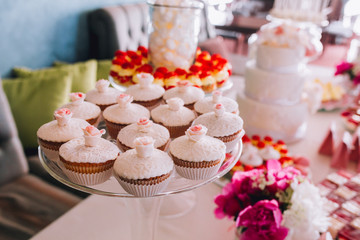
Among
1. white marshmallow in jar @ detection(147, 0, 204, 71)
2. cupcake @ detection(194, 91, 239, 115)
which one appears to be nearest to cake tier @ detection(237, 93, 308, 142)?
white marshmallow in jar @ detection(147, 0, 204, 71)

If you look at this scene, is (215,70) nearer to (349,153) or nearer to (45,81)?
(349,153)

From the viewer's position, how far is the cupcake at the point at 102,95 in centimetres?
103

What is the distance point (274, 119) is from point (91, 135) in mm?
1178

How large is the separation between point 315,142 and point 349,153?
205 mm

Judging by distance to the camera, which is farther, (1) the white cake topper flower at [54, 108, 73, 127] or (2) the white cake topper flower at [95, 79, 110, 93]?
(2) the white cake topper flower at [95, 79, 110, 93]

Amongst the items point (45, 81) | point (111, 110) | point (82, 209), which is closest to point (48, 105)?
point (45, 81)

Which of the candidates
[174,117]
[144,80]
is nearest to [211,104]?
[174,117]

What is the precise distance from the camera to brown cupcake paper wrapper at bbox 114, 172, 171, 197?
719 mm

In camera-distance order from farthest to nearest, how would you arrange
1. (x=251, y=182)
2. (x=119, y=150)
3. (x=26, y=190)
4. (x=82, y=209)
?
(x=26, y=190)
(x=82, y=209)
(x=251, y=182)
(x=119, y=150)

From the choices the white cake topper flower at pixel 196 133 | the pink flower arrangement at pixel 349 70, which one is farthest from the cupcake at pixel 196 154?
the pink flower arrangement at pixel 349 70

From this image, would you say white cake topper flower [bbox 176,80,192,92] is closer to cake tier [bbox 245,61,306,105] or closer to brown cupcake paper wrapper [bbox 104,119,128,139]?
brown cupcake paper wrapper [bbox 104,119,128,139]

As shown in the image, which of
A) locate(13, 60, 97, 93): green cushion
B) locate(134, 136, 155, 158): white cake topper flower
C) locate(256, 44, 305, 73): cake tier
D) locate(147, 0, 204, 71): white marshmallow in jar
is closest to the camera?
locate(134, 136, 155, 158): white cake topper flower

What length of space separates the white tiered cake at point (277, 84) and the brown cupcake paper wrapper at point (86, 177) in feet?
3.13

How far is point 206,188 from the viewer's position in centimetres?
128
